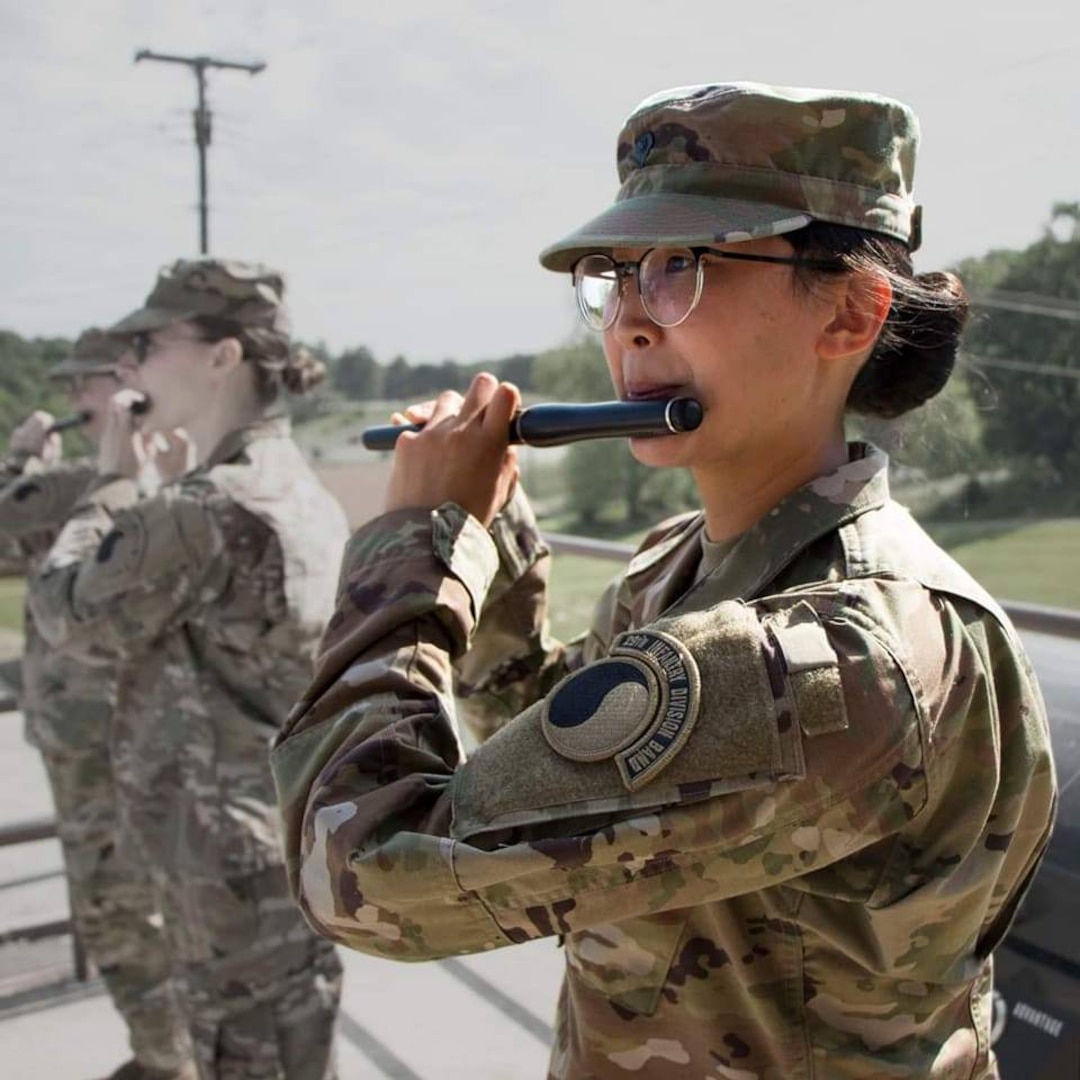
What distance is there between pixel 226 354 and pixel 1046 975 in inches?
89.5

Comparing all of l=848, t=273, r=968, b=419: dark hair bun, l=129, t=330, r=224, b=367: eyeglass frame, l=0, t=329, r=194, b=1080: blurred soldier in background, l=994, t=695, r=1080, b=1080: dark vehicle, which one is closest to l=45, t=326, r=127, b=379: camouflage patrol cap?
l=0, t=329, r=194, b=1080: blurred soldier in background

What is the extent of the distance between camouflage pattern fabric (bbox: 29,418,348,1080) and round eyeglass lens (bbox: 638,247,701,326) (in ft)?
5.64

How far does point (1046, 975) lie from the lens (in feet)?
5.19

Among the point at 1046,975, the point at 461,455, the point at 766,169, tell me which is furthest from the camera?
the point at 1046,975

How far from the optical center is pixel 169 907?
2750 mm

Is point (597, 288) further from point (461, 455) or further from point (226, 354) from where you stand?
point (226, 354)

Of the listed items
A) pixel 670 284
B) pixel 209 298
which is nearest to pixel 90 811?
pixel 209 298

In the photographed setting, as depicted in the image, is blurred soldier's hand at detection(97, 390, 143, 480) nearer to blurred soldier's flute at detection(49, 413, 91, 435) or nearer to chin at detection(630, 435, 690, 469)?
blurred soldier's flute at detection(49, 413, 91, 435)

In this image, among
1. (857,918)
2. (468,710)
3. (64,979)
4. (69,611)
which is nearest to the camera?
(857,918)

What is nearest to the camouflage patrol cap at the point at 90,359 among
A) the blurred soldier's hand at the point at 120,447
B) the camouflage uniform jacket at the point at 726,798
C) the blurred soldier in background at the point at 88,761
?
the blurred soldier in background at the point at 88,761

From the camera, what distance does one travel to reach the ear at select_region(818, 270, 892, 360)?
3.95 feet

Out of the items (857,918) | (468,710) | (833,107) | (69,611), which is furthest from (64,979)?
(833,107)

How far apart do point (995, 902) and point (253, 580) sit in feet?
6.40

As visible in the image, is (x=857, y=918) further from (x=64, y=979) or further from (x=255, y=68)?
(x=255, y=68)
